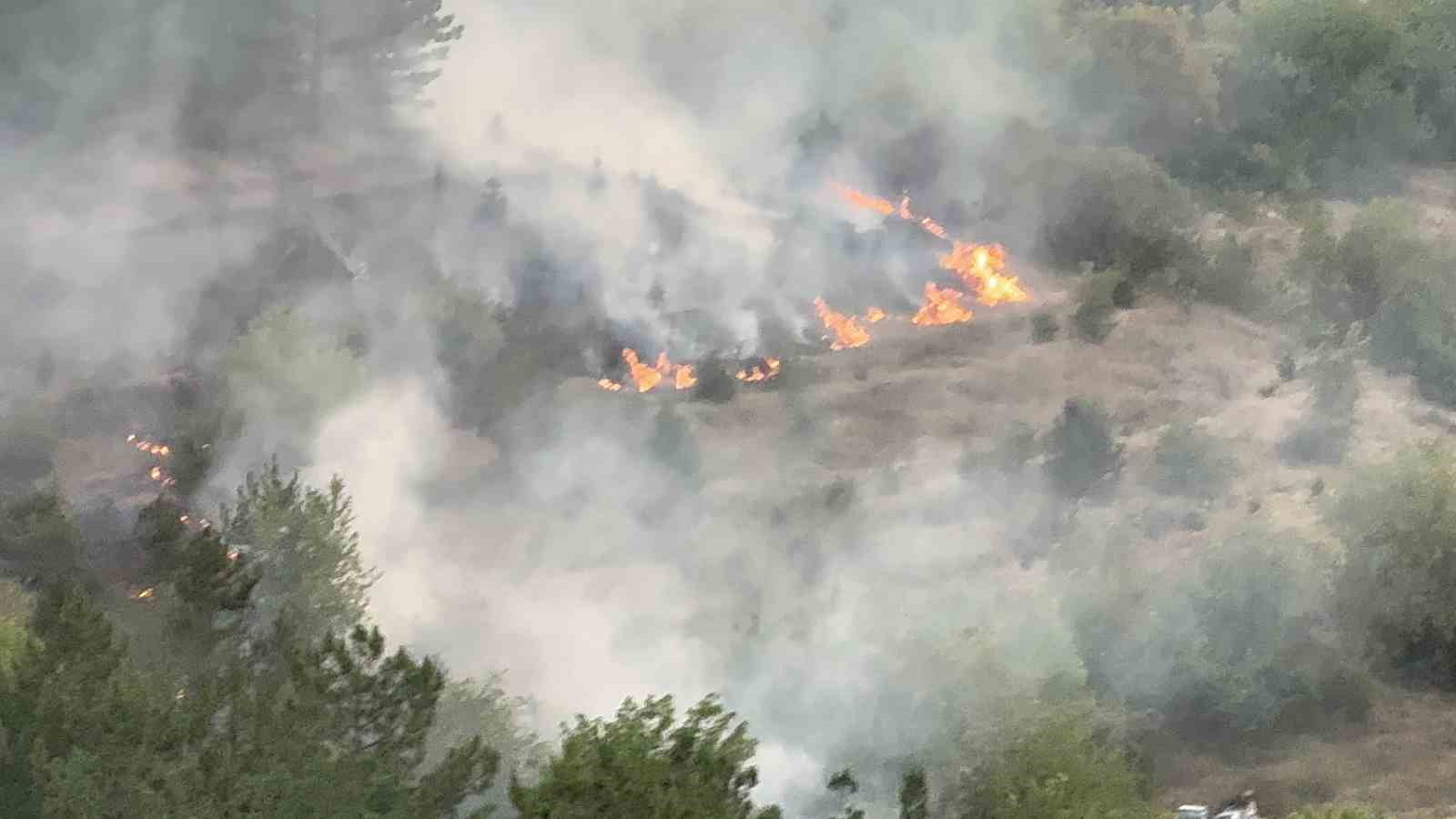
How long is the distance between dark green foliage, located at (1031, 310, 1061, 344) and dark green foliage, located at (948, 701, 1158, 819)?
9.00 m

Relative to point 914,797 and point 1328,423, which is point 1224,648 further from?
point 914,797

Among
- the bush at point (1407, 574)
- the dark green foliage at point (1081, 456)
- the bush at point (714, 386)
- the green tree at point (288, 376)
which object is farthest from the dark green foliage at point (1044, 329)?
the green tree at point (288, 376)

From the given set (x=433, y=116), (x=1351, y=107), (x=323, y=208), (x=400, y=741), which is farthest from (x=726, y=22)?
(x=400, y=741)

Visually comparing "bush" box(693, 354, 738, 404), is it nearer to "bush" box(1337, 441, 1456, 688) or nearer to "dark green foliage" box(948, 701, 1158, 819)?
"dark green foliage" box(948, 701, 1158, 819)

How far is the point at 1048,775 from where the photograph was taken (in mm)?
14867

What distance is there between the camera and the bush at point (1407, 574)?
19.7m

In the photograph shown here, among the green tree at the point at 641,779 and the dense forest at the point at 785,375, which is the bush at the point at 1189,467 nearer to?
the dense forest at the point at 785,375

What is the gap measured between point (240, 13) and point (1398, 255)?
20147 mm

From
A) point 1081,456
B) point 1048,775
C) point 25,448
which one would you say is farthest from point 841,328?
point 25,448

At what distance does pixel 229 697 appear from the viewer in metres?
12.3

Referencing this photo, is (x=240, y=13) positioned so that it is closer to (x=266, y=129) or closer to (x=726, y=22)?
(x=266, y=129)

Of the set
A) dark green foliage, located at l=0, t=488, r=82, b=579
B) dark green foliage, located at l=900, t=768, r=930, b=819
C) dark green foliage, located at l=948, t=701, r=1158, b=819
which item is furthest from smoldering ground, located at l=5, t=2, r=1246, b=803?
dark green foliage, located at l=900, t=768, r=930, b=819

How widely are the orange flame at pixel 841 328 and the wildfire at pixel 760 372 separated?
1.20 meters

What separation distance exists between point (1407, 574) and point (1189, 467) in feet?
11.4
